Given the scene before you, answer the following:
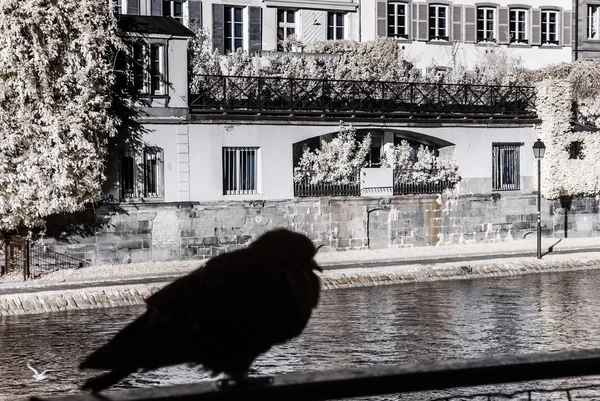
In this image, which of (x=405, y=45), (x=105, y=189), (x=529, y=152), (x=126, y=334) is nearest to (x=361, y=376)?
(x=126, y=334)

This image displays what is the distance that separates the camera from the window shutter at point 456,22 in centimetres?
4112

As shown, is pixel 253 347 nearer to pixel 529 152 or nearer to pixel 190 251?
pixel 190 251

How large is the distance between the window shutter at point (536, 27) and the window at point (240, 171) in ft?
55.5

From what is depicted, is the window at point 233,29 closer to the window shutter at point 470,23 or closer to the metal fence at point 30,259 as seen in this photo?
the window shutter at point 470,23

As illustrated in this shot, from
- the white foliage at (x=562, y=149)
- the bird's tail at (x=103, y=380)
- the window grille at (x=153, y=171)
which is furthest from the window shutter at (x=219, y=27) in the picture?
the bird's tail at (x=103, y=380)

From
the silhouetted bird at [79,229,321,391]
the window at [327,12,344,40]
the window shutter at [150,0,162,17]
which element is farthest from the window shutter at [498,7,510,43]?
the silhouetted bird at [79,229,321,391]

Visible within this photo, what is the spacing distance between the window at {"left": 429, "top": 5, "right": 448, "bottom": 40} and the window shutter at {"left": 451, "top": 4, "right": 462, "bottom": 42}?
12.7 inches

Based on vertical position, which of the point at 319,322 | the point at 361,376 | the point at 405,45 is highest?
the point at 405,45

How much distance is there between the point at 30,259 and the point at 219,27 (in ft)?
42.6

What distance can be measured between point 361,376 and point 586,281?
24312 mm

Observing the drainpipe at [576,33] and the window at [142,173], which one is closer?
the window at [142,173]

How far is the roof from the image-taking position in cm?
2894

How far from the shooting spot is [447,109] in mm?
34125

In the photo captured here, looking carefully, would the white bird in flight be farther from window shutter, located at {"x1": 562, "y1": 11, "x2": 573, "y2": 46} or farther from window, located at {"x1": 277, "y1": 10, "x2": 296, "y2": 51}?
window shutter, located at {"x1": 562, "y1": 11, "x2": 573, "y2": 46}
